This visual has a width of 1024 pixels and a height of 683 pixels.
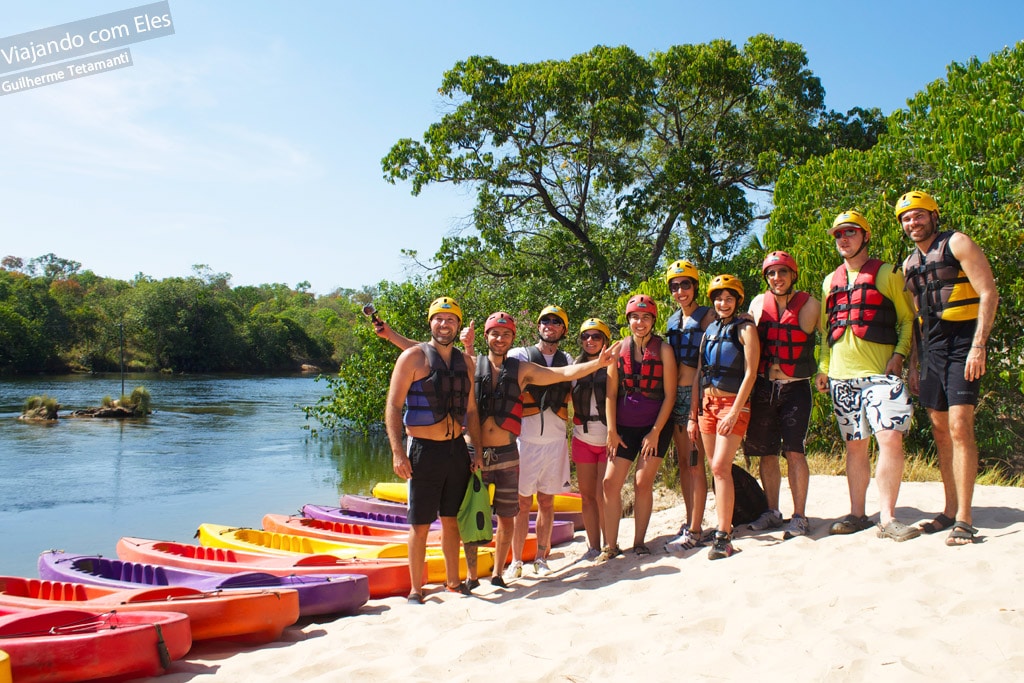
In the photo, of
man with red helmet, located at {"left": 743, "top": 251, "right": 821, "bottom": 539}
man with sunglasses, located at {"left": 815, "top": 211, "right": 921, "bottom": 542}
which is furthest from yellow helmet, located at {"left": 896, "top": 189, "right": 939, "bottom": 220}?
man with red helmet, located at {"left": 743, "top": 251, "right": 821, "bottom": 539}

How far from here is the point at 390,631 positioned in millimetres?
4309

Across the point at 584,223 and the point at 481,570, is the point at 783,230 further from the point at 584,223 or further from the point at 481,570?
the point at 584,223

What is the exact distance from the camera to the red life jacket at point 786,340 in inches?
191

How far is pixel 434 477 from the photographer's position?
16.0ft

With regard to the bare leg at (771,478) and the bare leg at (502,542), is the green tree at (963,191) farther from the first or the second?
the bare leg at (502,542)

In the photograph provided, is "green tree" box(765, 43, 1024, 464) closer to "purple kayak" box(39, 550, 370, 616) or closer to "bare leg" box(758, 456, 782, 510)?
"bare leg" box(758, 456, 782, 510)

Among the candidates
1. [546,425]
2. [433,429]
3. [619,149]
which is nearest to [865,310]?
[546,425]

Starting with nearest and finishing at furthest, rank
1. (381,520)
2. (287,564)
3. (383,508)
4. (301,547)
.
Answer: (287,564) < (301,547) < (381,520) < (383,508)

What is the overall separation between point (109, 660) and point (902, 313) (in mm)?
4697

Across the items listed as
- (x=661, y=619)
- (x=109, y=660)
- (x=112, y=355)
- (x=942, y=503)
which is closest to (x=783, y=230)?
(x=942, y=503)

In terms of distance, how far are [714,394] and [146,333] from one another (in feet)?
166

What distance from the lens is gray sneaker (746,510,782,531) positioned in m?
5.25

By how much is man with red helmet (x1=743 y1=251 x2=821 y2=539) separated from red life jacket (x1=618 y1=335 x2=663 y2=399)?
2.01 feet

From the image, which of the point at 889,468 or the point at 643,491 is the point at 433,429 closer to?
the point at 643,491
